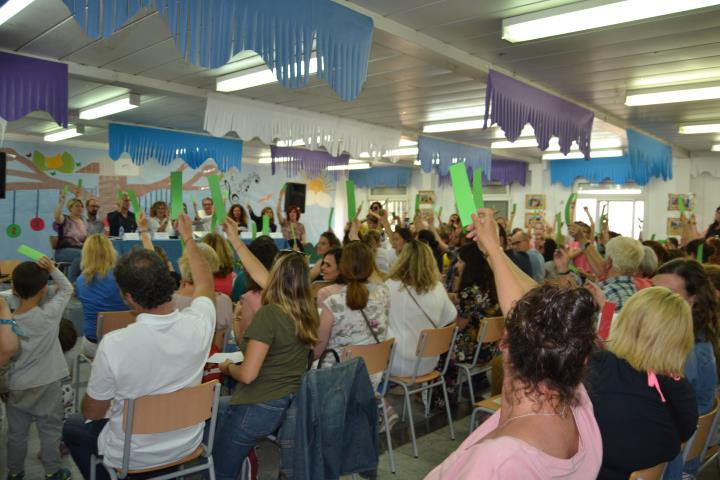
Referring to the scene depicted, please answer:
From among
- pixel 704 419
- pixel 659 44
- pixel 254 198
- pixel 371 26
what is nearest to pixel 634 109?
pixel 659 44

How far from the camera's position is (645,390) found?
1812 millimetres

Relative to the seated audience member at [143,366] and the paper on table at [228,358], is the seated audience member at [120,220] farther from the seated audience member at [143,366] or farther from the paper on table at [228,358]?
the seated audience member at [143,366]

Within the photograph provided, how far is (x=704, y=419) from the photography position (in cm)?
209

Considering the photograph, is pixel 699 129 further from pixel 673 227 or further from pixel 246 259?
pixel 246 259

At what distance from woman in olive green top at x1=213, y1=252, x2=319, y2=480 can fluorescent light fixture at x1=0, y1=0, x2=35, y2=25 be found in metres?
3.29

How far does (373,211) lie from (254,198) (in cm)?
812

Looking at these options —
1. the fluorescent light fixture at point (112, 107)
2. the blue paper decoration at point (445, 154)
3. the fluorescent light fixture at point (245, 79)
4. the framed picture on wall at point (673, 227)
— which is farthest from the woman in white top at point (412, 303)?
the framed picture on wall at point (673, 227)

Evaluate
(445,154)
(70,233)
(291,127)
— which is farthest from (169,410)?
(445,154)

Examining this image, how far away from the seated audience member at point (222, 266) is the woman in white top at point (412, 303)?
1240 mm

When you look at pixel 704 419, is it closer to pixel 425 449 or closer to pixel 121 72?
pixel 425 449

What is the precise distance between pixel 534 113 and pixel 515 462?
16.9 ft

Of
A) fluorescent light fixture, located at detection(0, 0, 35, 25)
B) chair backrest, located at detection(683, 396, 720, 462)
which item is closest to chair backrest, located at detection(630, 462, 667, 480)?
chair backrest, located at detection(683, 396, 720, 462)

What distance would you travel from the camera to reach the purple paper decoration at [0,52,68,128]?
4652 mm

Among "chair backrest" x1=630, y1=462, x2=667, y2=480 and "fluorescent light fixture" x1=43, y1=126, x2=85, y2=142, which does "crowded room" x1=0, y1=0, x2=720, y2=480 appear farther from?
"fluorescent light fixture" x1=43, y1=126, x2=85, y2=142
